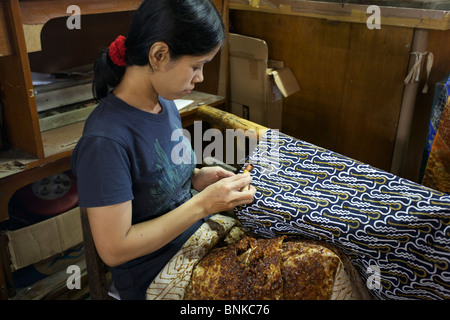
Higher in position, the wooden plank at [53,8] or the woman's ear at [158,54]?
the wooden plank at [53,8]

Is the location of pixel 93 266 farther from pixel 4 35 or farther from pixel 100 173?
pixel 4 35

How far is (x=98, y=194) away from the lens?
0.99m

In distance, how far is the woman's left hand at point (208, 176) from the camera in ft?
4.69

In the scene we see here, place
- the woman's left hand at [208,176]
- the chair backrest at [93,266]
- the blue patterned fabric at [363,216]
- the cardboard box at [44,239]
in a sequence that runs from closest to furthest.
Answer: the blue patterned fabric at [363,216] → the chair backrest at [93,266] → the woman's left hand at [208,176] → the cardboard box at [44,239]

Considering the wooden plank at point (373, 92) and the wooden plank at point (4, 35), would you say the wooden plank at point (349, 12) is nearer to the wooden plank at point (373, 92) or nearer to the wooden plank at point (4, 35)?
the wooden plank at point (373, 92)

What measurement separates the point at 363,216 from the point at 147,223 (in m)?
0.58

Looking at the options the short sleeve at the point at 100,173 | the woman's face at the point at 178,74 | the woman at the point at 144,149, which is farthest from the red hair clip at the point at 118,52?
the short sleeve at the point at 100,173

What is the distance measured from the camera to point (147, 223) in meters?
1.12

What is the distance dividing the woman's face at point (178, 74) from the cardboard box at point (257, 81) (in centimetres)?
81

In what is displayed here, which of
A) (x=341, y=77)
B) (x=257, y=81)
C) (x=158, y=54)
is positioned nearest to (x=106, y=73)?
(x=158, y=54)

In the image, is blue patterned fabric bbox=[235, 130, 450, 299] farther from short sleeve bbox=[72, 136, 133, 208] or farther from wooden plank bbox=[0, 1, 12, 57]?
wooden plank bbox=[0, 1, 12, 57]

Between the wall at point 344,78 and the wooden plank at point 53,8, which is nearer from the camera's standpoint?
the wooden plank at point 53,8
